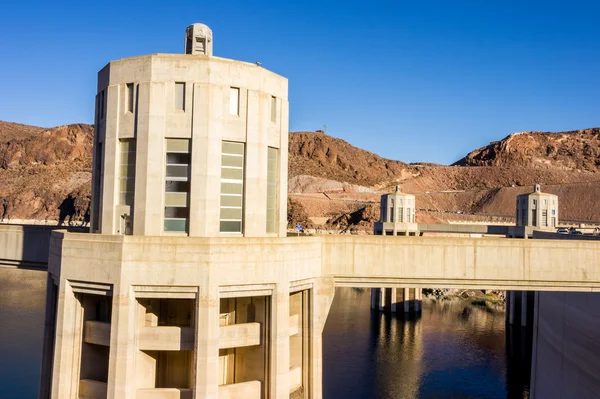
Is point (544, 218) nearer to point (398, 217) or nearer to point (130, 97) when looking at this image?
point (398, 217)

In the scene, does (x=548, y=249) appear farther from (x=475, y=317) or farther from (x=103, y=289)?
(x=475, y=317)

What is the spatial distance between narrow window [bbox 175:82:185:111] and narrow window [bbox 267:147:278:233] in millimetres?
2779

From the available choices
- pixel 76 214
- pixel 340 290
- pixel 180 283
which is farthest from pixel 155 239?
pixel 76 214

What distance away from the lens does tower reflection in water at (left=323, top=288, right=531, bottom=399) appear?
42250mm

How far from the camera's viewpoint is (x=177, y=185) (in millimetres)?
14148

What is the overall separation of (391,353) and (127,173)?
43.6m

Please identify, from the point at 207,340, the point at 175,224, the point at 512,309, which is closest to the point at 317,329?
the point at 207,340

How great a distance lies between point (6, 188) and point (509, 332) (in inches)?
6649

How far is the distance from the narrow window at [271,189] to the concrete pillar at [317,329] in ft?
7.08

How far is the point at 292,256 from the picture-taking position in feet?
47.2

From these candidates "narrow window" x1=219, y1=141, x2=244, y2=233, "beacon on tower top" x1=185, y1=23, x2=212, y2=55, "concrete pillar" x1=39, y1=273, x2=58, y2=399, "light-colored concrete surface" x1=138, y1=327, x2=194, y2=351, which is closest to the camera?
"light-colored concrete surface" x1=138, y1=327, x2=194, y2=351

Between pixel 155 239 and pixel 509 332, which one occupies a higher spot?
pixel 155 239

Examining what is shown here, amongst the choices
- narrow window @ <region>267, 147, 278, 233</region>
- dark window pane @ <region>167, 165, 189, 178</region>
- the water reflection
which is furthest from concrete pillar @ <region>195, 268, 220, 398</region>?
the water reflection

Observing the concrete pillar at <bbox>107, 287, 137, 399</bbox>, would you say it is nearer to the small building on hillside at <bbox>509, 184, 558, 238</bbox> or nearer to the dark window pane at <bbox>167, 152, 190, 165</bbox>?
the dark window pane at <bbox>167, 152, 190, 165</bbox>
